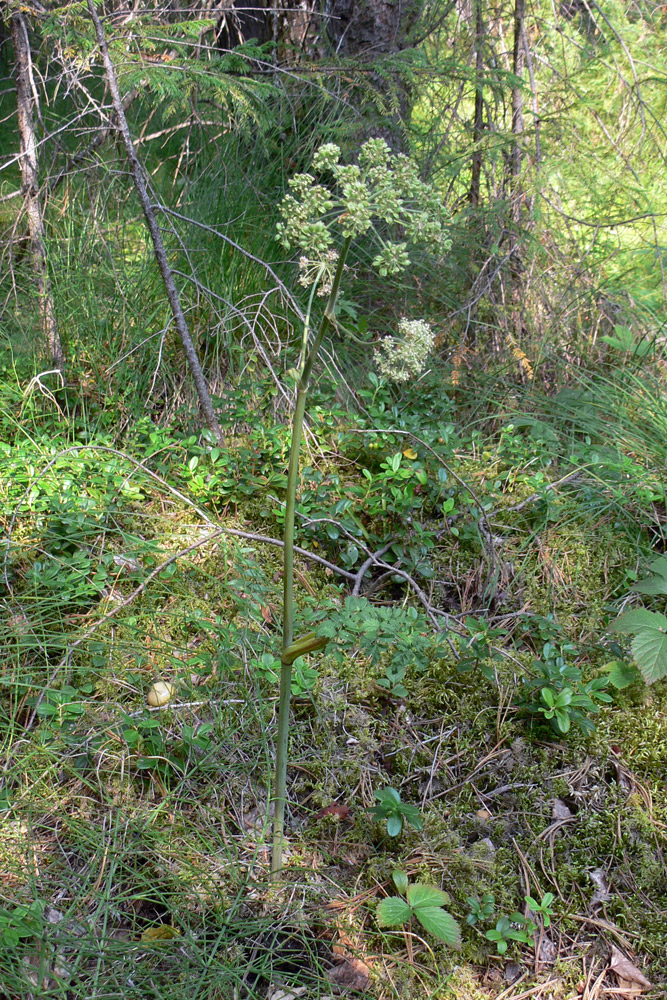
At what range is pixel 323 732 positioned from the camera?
190cm

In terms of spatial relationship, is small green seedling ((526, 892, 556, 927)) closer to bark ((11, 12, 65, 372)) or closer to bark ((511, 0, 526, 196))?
bark ((11, 12, 65, 372))

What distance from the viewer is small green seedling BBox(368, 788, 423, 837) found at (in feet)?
5.37

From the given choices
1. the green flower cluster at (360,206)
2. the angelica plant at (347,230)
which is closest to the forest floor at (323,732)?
the angelica plant at (347,230)

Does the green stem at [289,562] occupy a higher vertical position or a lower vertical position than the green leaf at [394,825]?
higher

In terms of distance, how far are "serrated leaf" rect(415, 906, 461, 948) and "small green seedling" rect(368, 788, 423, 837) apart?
0.58ft

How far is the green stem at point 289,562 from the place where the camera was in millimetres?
1216

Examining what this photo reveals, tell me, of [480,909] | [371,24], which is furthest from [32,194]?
[480,909]

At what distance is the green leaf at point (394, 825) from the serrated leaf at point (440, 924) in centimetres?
16

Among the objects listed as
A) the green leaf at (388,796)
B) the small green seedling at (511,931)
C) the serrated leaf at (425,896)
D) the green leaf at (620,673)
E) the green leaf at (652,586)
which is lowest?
the small green seedling at (511,931)

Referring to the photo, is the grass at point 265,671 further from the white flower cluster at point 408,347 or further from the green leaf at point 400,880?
the white flower cluster at point 408,347

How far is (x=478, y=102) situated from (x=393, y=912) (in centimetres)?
326

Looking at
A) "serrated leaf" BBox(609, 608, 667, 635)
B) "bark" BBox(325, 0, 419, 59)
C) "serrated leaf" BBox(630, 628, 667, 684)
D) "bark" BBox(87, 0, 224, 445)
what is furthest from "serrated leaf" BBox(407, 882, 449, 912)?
"bark" BBox(325, 0, 419, 59)

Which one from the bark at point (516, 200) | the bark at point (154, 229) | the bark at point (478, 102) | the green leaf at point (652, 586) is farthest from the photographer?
the bark at point (516, 200)

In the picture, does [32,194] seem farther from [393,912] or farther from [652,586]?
[393,912]
